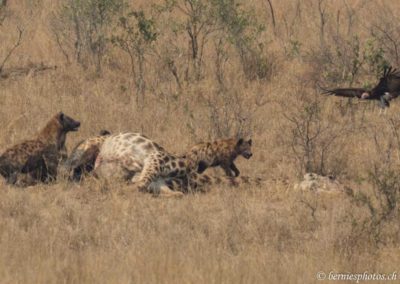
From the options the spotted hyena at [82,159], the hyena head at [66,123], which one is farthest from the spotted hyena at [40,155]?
the spotted hyena at [82,159]

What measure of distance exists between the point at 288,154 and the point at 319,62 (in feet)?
13.9

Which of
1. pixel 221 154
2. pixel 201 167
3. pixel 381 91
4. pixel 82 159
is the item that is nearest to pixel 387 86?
pixel 381 91

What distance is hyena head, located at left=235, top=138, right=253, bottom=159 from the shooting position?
35.2 feet

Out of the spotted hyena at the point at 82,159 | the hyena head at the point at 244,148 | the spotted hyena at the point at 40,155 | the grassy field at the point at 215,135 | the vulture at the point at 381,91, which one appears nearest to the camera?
the grassy field at the point at 215,135

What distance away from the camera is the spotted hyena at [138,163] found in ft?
31.9

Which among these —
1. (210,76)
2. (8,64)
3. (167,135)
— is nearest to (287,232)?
(167,135)

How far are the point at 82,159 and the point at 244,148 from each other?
1.93m

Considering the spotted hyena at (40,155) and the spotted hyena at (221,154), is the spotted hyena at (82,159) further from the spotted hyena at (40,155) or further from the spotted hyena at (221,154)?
the spotted hyena at (221,154)

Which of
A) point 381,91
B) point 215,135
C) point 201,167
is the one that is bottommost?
point 201,167

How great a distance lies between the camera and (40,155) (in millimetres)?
10023

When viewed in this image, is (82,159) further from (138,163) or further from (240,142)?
(240,142)

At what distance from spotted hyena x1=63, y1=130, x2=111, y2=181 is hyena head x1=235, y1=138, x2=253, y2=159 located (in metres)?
1.61

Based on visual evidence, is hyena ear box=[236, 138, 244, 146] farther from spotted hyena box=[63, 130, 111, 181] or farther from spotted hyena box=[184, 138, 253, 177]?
spotted hyena box=[63, 130, 111, 181]

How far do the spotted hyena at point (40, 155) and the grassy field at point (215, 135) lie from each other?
0.30 meters
